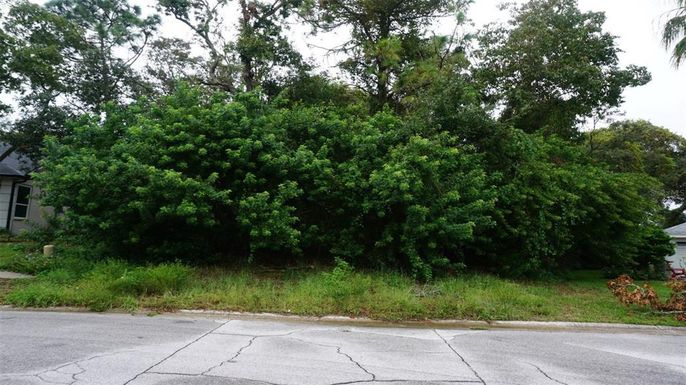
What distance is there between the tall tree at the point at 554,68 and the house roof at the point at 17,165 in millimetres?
20049

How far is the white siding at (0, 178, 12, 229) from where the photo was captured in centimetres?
2148

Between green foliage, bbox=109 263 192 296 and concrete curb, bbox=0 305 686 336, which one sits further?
green foliage, bbox=109 263 192 296

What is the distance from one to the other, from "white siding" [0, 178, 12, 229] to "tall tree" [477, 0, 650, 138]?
2214cm

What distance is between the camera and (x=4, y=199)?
21578 millimetres

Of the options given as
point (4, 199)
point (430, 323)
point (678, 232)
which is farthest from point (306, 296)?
point (678, 232)

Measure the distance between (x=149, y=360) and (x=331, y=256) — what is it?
752 centimetres

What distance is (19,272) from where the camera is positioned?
1097 cm

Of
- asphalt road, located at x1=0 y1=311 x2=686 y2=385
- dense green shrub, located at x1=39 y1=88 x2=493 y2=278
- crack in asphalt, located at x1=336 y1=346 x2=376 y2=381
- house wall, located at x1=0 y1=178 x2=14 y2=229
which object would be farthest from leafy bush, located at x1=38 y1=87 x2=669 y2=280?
house wall, located at x1=0 y1=178 x2=14 y2=229

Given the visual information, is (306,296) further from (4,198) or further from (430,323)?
(4,198)

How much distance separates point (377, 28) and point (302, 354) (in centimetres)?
1766

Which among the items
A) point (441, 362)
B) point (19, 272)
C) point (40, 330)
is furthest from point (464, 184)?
point (19, 272)

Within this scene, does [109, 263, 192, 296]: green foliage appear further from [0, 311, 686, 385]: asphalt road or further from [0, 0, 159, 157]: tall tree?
[0, 0, 159, 157]: tall tree

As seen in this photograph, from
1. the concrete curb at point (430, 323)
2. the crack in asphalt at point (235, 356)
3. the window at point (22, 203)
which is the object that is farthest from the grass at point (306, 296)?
the window at point (22, 203)

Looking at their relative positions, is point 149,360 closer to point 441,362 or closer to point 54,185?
point 441,362
